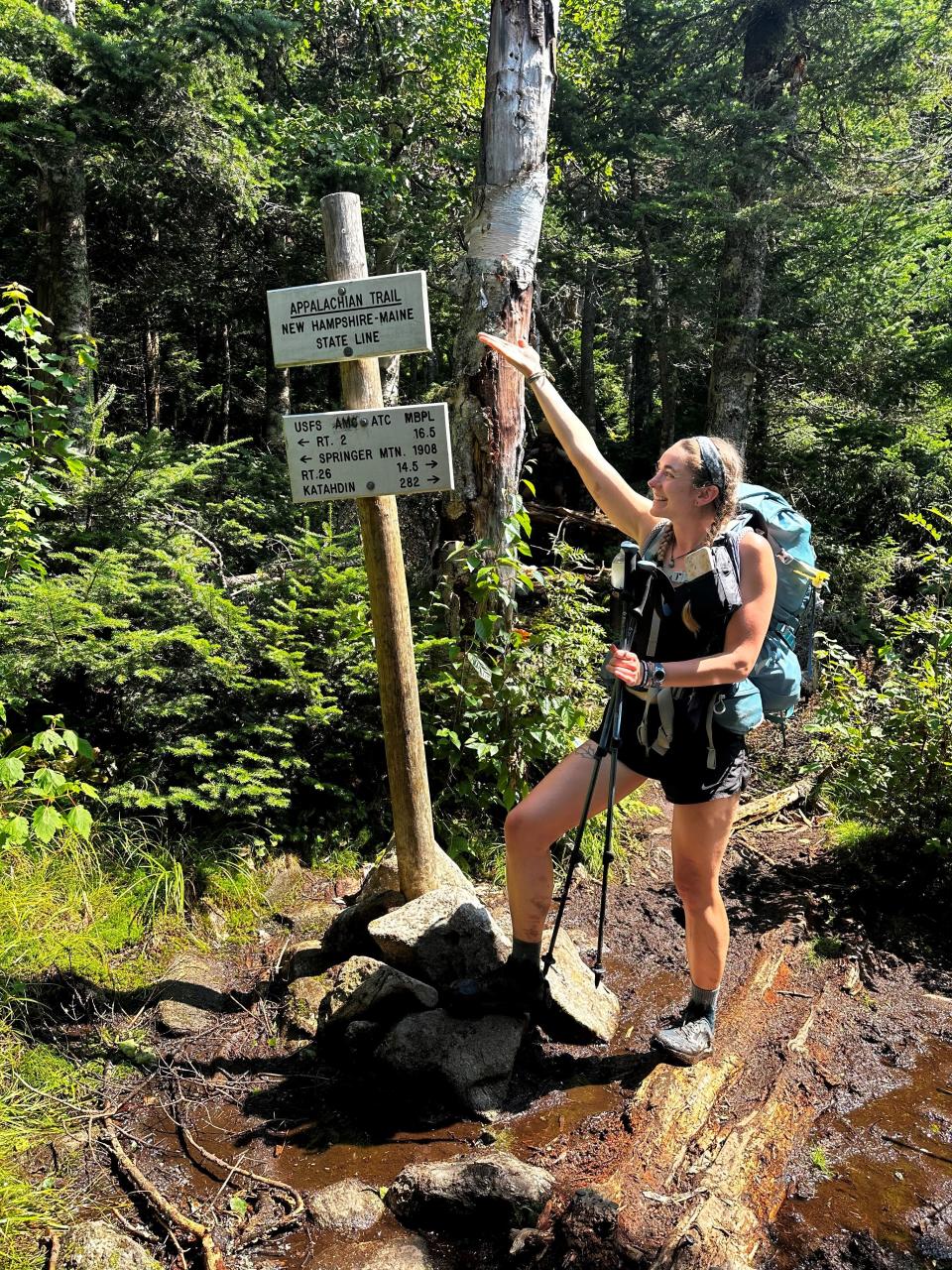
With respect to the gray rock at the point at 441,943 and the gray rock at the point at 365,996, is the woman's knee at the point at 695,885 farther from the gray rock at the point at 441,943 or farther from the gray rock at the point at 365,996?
the gray rock at the point at 365,996

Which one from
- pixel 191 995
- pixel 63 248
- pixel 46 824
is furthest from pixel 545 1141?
pixel 63 248

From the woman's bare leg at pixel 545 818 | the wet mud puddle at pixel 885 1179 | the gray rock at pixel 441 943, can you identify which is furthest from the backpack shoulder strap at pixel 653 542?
the wet mud puddle at pixel 885 1179

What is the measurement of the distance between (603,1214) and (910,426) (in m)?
10.6

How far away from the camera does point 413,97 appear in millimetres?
11781

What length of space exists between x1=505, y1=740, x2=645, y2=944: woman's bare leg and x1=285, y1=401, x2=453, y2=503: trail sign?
1.31 metres

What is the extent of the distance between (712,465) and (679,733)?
944 millimetres

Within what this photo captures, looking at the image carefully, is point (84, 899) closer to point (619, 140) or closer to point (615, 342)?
point (619, 140)

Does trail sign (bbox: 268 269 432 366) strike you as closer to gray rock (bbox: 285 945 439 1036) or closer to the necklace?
the necklace

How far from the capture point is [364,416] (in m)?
3.53

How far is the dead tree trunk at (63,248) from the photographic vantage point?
8125 millimetres

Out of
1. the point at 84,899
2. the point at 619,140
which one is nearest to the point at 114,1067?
A: the point at 84,899

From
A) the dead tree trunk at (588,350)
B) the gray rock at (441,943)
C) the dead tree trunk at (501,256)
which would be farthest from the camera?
the dead tree trunk at (588,350)

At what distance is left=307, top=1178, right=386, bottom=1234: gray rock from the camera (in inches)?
105

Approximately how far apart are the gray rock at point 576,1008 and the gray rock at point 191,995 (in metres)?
1.50
